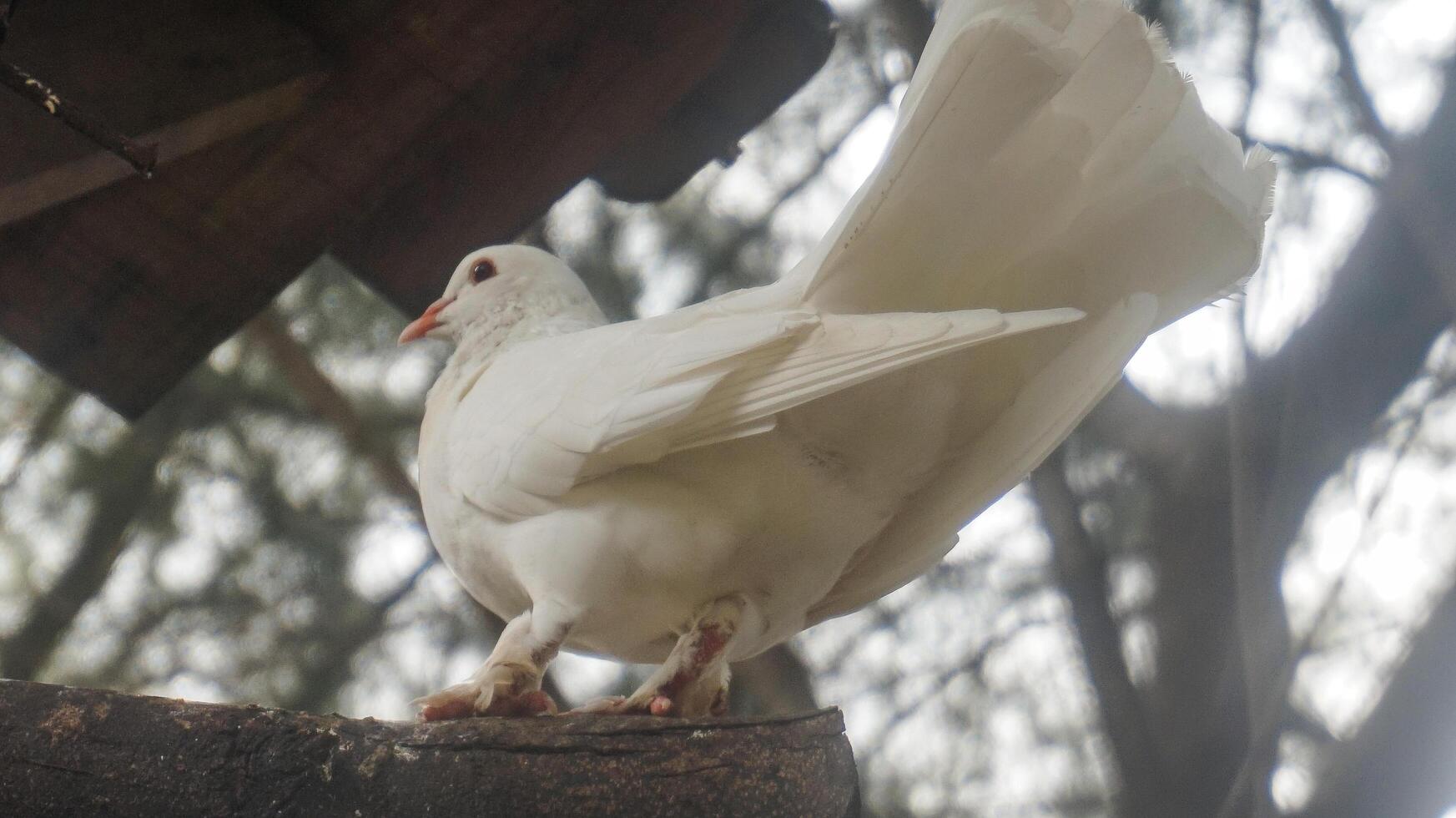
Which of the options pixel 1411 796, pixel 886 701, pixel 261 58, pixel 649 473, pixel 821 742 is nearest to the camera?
pixel 821 742

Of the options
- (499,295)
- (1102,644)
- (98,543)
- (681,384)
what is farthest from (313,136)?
(1102,644)

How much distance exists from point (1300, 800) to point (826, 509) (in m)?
0.94

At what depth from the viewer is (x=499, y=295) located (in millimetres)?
1314

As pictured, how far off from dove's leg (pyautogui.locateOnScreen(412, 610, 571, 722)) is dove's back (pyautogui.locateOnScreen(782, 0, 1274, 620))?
0.26 meters

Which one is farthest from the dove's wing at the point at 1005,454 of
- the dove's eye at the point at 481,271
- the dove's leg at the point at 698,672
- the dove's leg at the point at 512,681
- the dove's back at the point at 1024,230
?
the dove's eye at the point at 481,271

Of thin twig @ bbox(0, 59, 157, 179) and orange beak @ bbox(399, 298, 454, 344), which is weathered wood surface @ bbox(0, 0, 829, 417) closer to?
orange beak @ bbox(399, 298, 454, 344)

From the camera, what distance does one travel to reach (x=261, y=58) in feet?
4.22

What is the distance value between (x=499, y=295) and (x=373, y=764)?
2.02 feet

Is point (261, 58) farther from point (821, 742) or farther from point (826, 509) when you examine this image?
point (821, 742)

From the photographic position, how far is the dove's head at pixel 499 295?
1312 mm

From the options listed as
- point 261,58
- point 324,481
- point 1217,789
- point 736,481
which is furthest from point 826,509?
point 324,481

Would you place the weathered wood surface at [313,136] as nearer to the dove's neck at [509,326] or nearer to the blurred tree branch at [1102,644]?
the dove's neck at [509,326]

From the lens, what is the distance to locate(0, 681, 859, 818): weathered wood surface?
0.77 meters

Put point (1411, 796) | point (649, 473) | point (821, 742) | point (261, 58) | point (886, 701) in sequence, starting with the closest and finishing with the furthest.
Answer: point (821, 742) < point (649, 473) < point (261, 58) < point (1411, 796) < point (886, 701)
